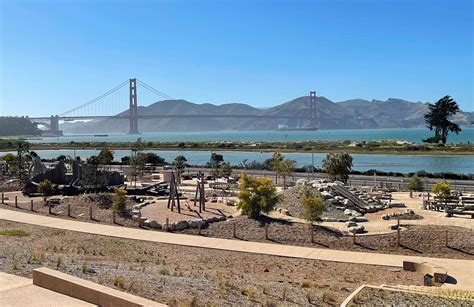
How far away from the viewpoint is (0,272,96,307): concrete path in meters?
9.39

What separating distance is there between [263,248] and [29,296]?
1046 centimetres

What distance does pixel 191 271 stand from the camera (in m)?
15.0

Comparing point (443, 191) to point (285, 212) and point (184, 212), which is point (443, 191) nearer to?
point (285, 212)

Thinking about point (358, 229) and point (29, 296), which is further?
point (358, 229)

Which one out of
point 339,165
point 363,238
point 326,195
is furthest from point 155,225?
point 339,165

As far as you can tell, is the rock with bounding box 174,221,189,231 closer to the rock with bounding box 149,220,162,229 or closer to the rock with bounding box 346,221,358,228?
the rock with bounding box 149,220,162,229

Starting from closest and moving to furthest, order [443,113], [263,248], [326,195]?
[263,248]
[326,195]
[443,113]

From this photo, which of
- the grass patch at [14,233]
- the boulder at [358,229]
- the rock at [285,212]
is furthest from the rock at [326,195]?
the grass patch at [14,233]

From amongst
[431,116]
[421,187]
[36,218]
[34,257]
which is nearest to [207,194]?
[36,218]

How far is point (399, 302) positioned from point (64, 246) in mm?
11431

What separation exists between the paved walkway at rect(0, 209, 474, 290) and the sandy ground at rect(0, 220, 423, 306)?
63 centimetres

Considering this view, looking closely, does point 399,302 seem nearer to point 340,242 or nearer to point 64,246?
point 340,242

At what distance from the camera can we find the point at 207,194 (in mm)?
34312

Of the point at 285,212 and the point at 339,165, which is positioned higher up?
the point at 339,165
